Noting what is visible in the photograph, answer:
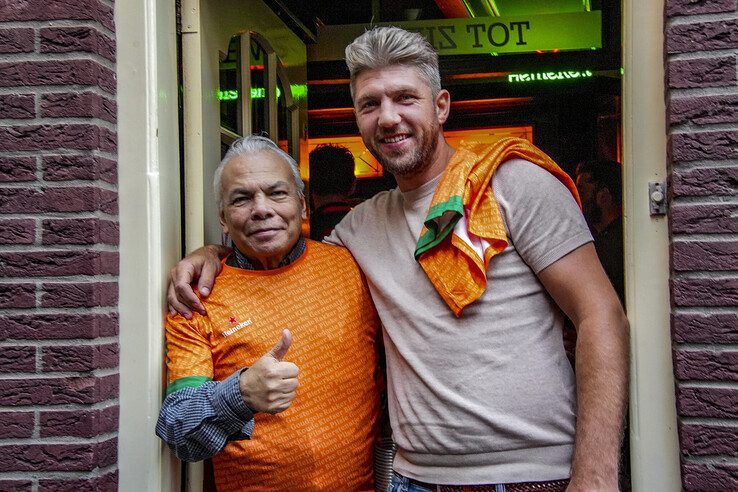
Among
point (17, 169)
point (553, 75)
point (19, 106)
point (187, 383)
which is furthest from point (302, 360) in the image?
point (553, 75)

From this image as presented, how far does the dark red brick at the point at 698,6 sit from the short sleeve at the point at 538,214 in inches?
22.6

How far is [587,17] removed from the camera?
5.89 meters

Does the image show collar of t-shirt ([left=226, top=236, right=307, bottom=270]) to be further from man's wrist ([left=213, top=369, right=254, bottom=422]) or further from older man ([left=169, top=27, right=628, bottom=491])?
man's wrist ([left=213, top=369, right=254, bottom=422])

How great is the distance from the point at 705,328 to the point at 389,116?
1127 mm

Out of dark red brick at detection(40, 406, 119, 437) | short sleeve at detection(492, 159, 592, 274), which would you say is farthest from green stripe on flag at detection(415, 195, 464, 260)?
dark red brick at detection(40, 406, 119, 437)

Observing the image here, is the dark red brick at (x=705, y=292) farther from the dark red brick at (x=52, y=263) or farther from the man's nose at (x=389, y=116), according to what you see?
the dark red brick at (x=52, y=263)

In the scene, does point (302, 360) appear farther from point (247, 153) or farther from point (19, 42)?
point (19, 42)

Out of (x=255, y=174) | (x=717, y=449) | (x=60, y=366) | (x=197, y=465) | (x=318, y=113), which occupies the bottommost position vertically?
(x=197, y=465)

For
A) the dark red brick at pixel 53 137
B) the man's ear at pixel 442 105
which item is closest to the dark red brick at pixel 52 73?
the dark red brick at pixel 53 137

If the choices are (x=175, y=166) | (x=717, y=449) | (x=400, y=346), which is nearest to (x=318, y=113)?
(x=175, y=166)

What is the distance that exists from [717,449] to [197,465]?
5.66 ft

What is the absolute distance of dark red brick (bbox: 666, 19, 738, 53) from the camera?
7.25 ft

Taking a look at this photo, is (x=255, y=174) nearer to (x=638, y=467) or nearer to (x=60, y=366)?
(x=60, y=366)

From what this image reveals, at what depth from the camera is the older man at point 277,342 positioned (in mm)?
2562
